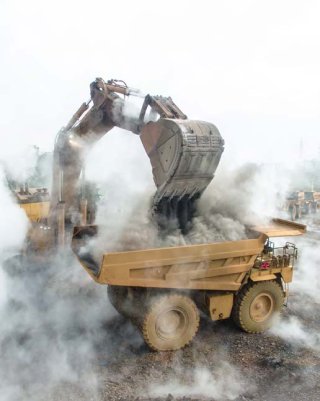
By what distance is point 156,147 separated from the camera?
6.38 metres

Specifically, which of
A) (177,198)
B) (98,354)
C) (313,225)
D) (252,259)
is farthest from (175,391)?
(313,225)

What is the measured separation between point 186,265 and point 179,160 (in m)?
1.58

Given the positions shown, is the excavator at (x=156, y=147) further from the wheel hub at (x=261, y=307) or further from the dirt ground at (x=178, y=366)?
the dirt ground at (x=178, y=366)

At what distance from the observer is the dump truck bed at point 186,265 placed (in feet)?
17.6

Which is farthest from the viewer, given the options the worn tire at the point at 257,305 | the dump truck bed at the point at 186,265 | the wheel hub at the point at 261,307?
the wheel hub at the point at 261,307

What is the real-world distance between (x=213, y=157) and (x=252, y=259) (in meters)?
1.77

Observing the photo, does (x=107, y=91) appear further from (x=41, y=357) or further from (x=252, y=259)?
(x=41, y=357)

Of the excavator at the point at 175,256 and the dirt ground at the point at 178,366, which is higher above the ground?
the excavator at the point at 175,256

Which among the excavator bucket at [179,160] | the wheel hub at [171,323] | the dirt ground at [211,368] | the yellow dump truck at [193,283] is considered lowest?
the dirt ground at [211,368]

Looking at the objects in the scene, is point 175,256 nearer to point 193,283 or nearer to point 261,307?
point 193,283

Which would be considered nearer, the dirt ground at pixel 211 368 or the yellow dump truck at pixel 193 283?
the dirt ground at pixel 211 368

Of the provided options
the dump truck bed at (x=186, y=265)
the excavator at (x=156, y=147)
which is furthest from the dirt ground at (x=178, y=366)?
the excavator at (x=156, y=147)

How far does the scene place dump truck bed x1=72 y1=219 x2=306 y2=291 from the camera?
5.35 meters

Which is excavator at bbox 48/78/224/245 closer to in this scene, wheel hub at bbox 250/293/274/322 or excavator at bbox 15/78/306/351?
excavator at bbox 15/78/306/351
